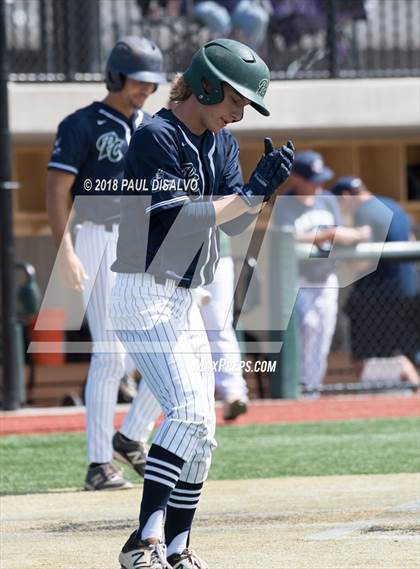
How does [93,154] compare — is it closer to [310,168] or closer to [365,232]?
[310,168]

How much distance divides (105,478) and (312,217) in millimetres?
4873

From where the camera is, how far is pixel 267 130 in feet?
47.6

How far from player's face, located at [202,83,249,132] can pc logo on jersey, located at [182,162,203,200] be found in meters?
0.16

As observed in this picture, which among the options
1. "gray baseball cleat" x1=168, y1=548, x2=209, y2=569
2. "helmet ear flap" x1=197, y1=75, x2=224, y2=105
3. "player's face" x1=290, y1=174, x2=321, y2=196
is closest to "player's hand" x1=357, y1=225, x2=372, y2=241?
"player's face" x1=290, y1=174, x2=321, y2=196

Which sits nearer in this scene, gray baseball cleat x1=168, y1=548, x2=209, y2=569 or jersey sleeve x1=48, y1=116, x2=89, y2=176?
gray baseball cleat x1=168, y1=548, x2=209, y2=569

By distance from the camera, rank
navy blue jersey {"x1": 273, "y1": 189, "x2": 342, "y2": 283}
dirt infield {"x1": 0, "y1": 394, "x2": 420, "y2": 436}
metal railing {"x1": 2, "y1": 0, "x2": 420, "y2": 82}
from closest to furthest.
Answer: dirt infield {"x1": 0, "y1": 394, "x2": 420, "y2": 436} → navy blue jersey {"x1": 273, "y1": 189, "x2": 342, "y2": 283} → metal railing {"x1": 2, "y1": 0, "x2": 420, "y2": 82}

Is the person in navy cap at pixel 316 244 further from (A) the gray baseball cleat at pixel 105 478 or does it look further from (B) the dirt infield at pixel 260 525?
(A) the gray baseball cleat at pixel 105 478

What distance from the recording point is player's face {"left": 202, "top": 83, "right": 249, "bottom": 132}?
15.5 feet

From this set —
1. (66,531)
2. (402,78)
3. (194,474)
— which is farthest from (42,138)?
(194,474)

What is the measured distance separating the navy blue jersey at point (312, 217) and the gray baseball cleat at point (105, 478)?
4.62 metres

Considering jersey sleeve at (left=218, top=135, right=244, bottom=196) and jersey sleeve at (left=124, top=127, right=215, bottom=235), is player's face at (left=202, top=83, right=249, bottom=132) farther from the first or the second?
jersey sleeve at (left=218, top=135, right=244, bottom=196)

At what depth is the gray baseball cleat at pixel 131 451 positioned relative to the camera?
705 cm

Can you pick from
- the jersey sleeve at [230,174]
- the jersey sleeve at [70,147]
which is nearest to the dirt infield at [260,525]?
the jersey sleeve at [230,174]

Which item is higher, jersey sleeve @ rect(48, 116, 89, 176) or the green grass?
jersey sleeve @ rect(48, 116, 89, 176)
